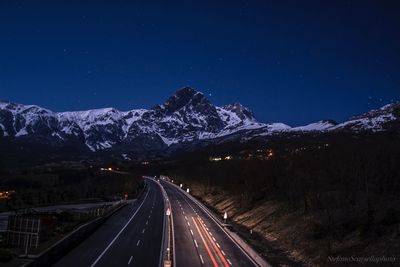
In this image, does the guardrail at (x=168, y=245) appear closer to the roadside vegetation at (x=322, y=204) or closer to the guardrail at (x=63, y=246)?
the guardrail at (x=63, y=246)

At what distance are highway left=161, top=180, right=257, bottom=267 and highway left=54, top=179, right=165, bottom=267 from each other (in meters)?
2.00

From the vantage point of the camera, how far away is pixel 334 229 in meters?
41.9

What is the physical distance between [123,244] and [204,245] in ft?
25.8

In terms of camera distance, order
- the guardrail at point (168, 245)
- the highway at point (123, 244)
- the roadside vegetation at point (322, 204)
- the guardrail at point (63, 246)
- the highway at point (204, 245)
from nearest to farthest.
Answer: the guardrail at point (63, 246), the guardrail at point (168, 245), the highway at point (123, 244), the roadside vegetation at point (322, 204), the highway at point (204, 245)

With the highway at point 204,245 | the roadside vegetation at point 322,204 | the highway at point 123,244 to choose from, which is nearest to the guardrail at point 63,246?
the highway at point 123,244

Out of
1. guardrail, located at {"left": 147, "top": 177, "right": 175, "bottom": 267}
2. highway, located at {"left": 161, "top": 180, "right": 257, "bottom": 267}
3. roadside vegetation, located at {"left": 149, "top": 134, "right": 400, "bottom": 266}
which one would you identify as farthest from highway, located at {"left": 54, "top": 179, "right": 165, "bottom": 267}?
roadside vegetation, located at {"left": 149, "top": 134, "right": 400, "bottom": 266}

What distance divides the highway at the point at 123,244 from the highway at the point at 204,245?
200 centimetres

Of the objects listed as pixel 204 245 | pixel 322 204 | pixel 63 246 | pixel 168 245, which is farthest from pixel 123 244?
pixel 322 204

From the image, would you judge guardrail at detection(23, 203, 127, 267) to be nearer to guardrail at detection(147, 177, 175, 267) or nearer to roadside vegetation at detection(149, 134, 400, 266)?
guardrail at detection(147, 177, 175, 267)

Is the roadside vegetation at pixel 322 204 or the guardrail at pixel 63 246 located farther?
the roadside vegetation at pixel 322 204

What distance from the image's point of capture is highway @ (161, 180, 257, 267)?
38162mm

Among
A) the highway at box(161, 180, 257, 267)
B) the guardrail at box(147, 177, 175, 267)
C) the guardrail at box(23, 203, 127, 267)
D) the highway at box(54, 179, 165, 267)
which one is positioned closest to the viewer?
the guardrail at box(23, 203, 127, 267)

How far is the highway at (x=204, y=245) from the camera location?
1502 inches

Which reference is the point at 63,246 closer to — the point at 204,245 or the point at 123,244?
the point at 123,244
